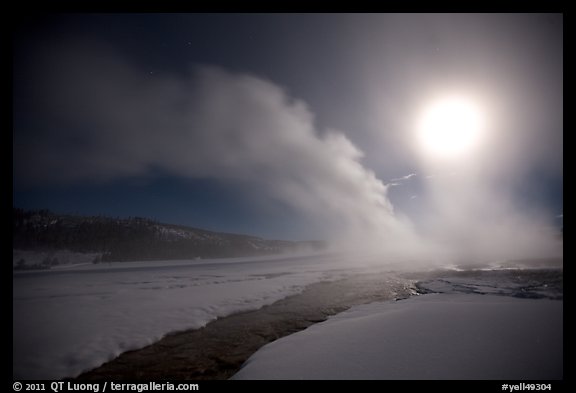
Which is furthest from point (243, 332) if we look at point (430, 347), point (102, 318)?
point (102, 318)

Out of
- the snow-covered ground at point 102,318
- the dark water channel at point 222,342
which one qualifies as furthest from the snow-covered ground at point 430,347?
the snow-covered ground at point 102,318

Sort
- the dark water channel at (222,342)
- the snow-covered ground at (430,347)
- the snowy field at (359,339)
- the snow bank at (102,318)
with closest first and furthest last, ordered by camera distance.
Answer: the snow-covered ground at (430,347) < the snowy field at (359,339) < the dark water channel at (222,342) < the snow bank at (102,318)

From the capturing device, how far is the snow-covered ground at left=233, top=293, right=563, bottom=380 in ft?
14.8

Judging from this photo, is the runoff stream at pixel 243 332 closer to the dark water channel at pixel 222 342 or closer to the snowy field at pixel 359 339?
the dark water channel at pixel 222 342

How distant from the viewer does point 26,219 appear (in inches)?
1909

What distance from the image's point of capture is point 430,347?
5.13m

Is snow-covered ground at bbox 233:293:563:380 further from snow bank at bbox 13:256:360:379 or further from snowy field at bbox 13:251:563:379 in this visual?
snow bank at bbox 13:256:360:379

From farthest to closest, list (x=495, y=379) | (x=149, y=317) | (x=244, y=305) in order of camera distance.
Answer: (x=244, y=305) < (x=149, y=317) < (x=495, y=379)

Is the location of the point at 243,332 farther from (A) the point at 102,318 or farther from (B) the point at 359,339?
(A) the point at 102,318

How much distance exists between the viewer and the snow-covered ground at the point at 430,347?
4.52m
